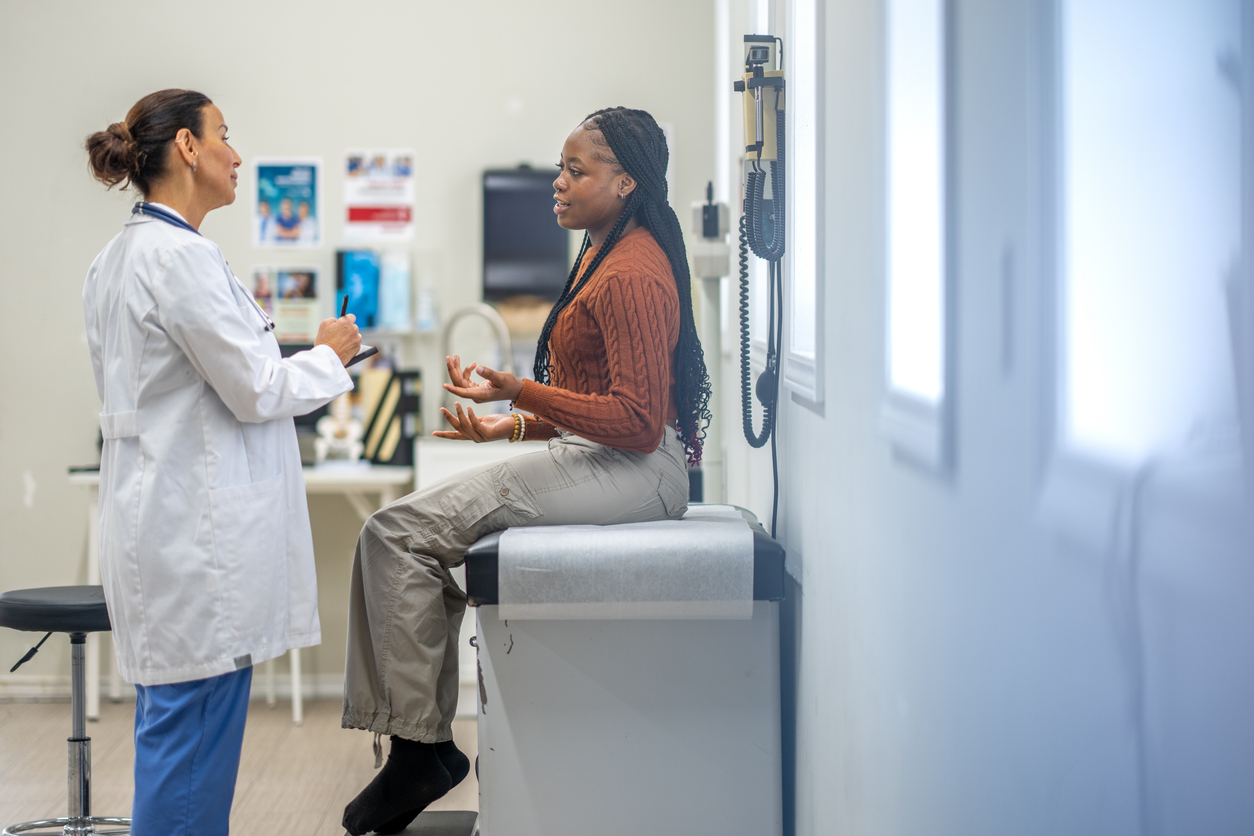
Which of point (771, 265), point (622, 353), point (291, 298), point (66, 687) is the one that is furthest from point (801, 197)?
point (66, 687)

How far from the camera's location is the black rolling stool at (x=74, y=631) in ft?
6.63

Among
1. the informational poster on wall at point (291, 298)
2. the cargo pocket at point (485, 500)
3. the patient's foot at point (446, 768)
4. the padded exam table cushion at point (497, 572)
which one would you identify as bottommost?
the patient's foot at point (446, 768)

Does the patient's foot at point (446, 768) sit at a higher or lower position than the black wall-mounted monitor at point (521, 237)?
lower

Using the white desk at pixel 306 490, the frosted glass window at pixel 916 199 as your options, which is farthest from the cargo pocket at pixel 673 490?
the white desk at pixel 306 490

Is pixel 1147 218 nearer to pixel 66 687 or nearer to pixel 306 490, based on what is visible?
pixel 306 490

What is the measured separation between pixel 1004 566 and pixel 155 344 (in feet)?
4.36

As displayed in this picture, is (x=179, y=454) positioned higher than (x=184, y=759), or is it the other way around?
(x=179, y=454)

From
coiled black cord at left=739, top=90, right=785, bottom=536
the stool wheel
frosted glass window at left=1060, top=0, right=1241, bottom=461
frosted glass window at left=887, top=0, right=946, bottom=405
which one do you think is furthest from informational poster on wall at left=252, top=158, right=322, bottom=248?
frosted glass window at left=1060, top=0, right=1241, bottom=461

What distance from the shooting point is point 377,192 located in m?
3.42

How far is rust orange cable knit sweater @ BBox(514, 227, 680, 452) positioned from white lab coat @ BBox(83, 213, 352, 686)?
1.51 feet

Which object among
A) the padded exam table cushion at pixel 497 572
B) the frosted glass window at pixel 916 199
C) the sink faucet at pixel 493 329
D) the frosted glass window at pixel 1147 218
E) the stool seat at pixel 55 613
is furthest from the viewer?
the sink faucet at pixel 493 329

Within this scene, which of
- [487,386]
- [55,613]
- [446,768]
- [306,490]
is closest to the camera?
[487,386]

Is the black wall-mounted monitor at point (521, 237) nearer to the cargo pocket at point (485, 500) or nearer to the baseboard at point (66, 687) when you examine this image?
the baseboard at point (66, 687)

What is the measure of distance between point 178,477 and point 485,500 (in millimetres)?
481
